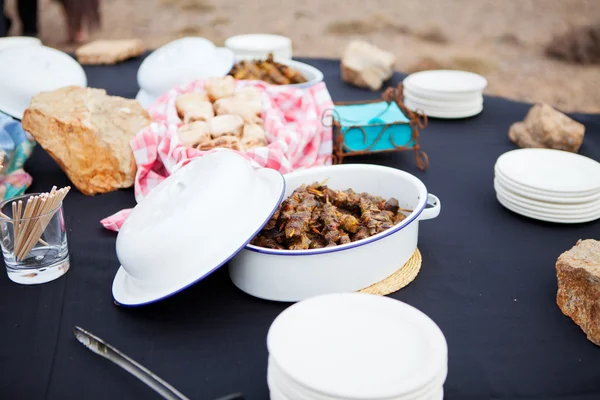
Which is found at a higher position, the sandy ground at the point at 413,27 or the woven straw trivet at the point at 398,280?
the woven straw trivet at the point at 398,280

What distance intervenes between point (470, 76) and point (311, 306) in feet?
5.31

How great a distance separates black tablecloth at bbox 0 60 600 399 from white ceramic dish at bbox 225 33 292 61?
3.59 feet

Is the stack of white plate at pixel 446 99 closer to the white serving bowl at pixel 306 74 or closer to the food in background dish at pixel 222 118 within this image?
the white serving bowl at pixel 306 74

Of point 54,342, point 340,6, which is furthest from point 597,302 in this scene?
point 340,6

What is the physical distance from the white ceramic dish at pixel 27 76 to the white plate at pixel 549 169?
1380 mm

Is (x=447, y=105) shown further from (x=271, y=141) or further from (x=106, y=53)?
(x=106, y=53)

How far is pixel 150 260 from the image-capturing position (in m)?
1.07

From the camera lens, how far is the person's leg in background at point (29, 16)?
14.1 ft

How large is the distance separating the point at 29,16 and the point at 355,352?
4.29 meters

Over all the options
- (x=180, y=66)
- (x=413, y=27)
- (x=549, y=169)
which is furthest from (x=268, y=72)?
(x=413, y=27)

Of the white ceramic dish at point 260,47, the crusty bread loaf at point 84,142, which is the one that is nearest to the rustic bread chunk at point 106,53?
the white ceramic dish at point 260,47

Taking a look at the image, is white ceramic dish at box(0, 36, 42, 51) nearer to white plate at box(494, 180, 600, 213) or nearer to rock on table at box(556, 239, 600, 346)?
white plate at box(494, 180, 600, 213)

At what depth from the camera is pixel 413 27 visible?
6.14 metres

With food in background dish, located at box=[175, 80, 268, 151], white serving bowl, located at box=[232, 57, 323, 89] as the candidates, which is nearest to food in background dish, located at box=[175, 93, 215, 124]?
food in background dish, located at box=[175, 80, 268, 151]
